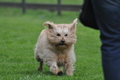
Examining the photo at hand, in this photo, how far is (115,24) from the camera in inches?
148

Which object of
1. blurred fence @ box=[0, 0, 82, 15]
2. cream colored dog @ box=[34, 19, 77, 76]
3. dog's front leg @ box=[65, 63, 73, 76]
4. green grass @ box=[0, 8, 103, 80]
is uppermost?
cream colored dog @ box=[34, 19, 77, 76]

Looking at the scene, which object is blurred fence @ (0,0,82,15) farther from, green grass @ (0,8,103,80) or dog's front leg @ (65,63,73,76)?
dog's front leg @ (65,63,73,76)

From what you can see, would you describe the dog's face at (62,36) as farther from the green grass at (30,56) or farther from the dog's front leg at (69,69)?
the green grass at (30,56)

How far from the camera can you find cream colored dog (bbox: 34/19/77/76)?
6738 millimetres

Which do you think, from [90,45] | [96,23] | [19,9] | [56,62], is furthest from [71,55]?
[19,9]

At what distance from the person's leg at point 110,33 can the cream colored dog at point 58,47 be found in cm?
285

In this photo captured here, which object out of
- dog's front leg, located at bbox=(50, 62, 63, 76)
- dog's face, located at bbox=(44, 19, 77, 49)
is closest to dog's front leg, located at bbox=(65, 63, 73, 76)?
dog's front leg, located at bbox=(50, 62, 63, 76)

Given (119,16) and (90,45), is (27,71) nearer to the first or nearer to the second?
(119,16)

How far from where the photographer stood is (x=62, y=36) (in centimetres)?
671

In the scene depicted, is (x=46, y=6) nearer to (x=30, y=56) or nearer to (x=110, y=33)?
(x=30, y=56)

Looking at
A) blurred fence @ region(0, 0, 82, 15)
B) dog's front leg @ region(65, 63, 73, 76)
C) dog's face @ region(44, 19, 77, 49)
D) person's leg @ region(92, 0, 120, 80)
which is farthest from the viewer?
blurred fence @ region(0, 0, 82, 15)

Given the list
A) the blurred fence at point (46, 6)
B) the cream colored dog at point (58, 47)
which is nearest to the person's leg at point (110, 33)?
the cream colored dog at point (58, 47)

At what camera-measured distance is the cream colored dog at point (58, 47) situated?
6.74 metres

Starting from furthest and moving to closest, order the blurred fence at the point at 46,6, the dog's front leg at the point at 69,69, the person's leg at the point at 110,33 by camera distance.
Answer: the blurred fence at the point at 46,6 → the dog's front leg at the point at 69,69 → the person's leg at the point at 110,33
